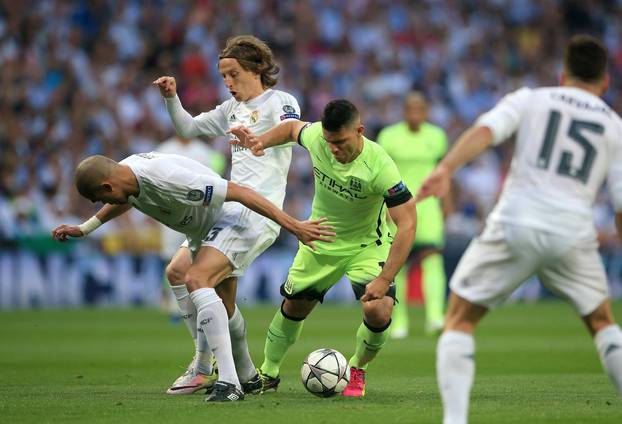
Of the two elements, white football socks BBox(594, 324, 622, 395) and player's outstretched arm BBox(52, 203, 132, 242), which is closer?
white football socks BBox(594, 324, 622, 395)

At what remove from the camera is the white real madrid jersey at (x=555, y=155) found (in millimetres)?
5766

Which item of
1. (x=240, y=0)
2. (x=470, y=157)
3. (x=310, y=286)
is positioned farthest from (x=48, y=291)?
(x=470, y=157)

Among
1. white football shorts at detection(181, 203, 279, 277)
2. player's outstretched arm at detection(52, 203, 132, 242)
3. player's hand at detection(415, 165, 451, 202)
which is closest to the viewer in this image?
player's hand at detection(415, 165, 451, 202)

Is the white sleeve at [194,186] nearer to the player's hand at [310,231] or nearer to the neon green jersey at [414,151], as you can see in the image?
the player's hand at [310,231]

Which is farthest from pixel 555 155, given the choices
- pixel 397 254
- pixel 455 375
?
pixel 397 254

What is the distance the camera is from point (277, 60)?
23.2 meters

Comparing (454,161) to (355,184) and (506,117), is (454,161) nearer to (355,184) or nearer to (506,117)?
(506,117)

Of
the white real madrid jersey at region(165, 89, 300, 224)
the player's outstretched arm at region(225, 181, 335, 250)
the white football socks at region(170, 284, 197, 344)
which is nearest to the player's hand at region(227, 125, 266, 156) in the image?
the player's outstretched arm at region(225, 181, 335, 250)

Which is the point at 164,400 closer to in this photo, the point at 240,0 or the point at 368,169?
the point at 368,169

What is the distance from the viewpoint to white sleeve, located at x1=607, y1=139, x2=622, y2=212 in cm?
589

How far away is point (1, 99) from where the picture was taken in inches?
840

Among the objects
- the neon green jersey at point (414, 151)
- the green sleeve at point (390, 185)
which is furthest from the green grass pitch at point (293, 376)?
the neon green jersey at point (414, 151)

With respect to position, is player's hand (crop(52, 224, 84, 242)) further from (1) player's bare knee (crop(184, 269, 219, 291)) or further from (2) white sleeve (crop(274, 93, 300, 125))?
(2) white sleeve (crop(274, 93, 300, 125))

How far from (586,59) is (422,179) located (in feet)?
25.9
